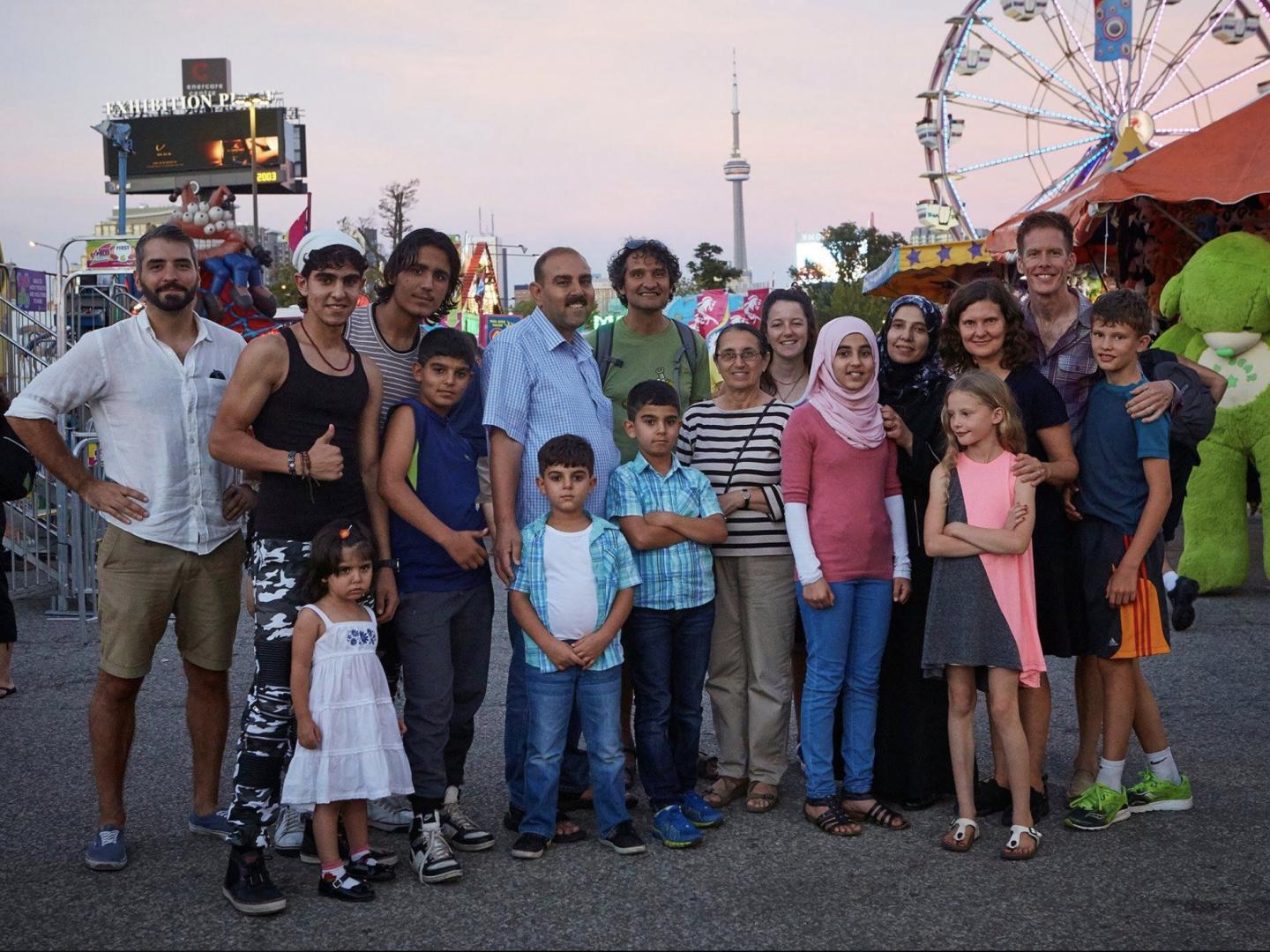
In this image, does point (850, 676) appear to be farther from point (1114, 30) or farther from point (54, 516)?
point (1114, 30)

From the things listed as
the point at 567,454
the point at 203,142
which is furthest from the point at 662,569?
the point at 203,142

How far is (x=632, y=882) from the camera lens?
3.60 m

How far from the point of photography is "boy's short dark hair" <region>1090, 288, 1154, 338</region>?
4.05 meters

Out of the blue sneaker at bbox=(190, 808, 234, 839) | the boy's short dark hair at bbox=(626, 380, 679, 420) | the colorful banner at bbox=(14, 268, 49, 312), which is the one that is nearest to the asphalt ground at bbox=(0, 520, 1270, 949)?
the blue sneaker at bbox=(190, 808, 234, 839)

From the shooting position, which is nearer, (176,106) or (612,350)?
(612,350)

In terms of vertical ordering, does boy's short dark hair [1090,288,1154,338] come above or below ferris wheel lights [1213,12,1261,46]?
below

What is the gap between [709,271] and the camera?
148 ft

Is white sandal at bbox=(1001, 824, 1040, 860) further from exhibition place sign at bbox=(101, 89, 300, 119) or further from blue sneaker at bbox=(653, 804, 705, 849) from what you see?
exhibition place sign at bbox=(101, 89, 300, 119)

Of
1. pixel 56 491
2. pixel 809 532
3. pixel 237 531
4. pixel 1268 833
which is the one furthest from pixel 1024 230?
pixel 56 491

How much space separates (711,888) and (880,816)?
0.78 m

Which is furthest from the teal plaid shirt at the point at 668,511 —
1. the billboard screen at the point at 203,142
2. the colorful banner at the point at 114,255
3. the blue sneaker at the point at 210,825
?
the billboard screen at the point at 203,142

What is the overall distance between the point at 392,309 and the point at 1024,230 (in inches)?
86.1

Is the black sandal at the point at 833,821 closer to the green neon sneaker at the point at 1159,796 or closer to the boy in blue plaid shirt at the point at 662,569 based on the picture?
the boy in blue plaid shirt at the point at 662,569

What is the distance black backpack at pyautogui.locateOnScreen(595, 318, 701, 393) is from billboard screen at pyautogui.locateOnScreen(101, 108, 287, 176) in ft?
169
